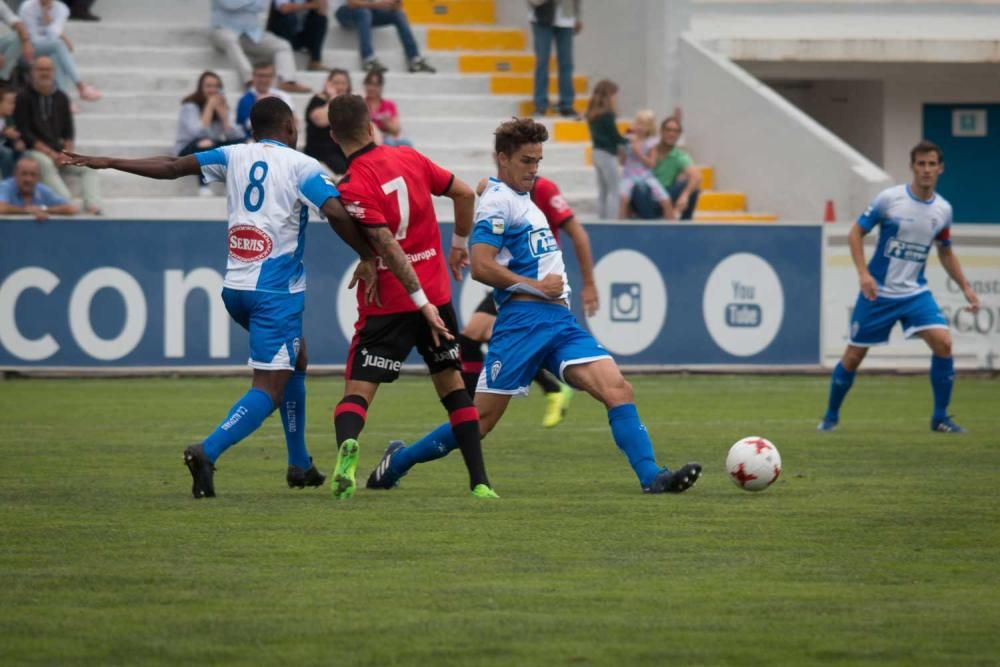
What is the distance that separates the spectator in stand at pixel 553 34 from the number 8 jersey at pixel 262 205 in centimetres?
1507

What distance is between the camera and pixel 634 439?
30.0 ft

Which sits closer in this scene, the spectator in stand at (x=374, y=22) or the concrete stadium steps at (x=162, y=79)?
the concrete stadium steps at (x=162, y=79)

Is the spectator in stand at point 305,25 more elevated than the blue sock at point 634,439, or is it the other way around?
the spectator in stand at point 305,25

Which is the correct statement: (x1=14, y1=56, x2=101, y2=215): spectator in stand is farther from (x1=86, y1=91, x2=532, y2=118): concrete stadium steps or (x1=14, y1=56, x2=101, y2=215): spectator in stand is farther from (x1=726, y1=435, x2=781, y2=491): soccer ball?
(x1=726, y1=435, x2=781, y2=491): soccer ball

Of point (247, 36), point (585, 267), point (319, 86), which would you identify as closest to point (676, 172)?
point (319, 86)

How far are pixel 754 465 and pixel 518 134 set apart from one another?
2.07 m

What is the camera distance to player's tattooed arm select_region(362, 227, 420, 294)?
340 inches

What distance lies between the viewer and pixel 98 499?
9070mm

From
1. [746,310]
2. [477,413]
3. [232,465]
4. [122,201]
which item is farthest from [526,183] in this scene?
[122,201]

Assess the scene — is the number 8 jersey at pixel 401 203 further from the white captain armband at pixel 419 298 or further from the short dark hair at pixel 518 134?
the short dark hair at pixel 518 134

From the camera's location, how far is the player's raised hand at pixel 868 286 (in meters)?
13.5

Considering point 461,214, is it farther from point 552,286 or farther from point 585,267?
point 585,267

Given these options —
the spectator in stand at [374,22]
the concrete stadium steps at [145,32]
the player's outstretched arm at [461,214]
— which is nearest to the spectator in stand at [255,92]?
the spectator in stand at [374,22]

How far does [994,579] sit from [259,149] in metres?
4.18
